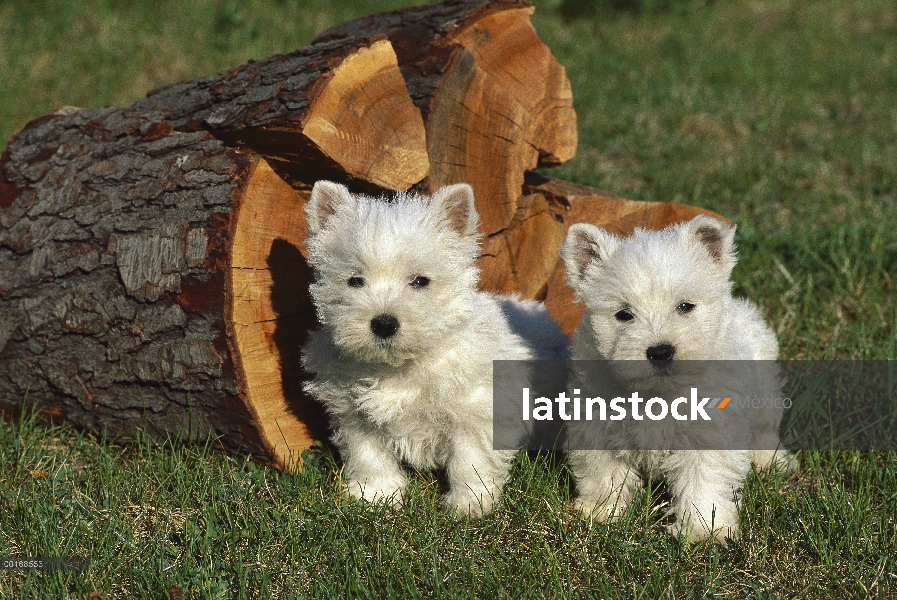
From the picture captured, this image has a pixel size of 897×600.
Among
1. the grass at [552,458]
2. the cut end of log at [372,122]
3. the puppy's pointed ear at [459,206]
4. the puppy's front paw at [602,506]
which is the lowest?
the puppy's front paw at [602,506]

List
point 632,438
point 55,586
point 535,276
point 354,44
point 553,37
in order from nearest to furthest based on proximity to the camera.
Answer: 1. point 55,586
2. point 632,438
3. point 354,44
4. point 535,276
5. point 553,37

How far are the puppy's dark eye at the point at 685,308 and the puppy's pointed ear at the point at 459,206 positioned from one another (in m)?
1.17

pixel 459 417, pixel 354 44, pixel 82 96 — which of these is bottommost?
pixel 459 417

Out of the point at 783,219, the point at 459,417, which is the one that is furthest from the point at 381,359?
the point at 783,219

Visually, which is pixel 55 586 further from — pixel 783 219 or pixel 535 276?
pixel 783 219

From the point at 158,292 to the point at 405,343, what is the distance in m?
1.64

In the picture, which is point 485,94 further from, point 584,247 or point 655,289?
point 655,289

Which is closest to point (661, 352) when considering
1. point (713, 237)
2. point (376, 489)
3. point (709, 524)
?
point (713, 237)

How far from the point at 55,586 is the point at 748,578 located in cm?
330

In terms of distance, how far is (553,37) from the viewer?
12898 millimetres

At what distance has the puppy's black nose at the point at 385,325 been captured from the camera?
13.7 feet

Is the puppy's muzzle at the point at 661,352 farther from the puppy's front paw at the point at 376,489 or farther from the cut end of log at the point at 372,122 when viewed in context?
the cut end of log at the point at 372,122

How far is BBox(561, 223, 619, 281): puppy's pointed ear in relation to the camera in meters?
4.45

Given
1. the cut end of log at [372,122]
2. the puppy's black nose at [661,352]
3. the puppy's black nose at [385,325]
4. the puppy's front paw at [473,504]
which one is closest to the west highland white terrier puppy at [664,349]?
the puppy's black nose at [661,352]
